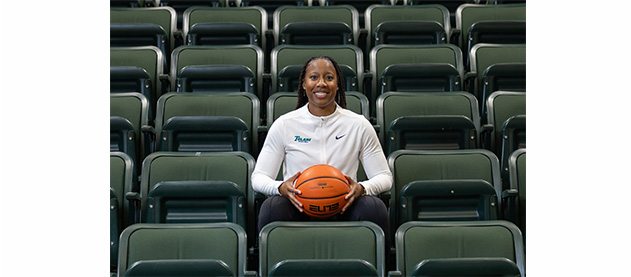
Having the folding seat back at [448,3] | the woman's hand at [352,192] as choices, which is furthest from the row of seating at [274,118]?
the folding seat back at [448,3]

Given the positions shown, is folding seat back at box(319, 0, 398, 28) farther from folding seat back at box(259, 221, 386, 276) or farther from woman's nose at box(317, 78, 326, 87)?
folding seat back at box(259, 221, 386, 276)

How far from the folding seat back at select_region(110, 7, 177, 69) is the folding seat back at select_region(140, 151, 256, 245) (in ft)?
2.41

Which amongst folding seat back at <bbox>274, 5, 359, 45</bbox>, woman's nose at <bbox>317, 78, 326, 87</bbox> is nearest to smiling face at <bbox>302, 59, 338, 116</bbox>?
woman's nose at <bbox>317, 78, 326, 87</bbox>

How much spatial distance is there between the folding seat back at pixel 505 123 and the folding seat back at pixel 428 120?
0.04 metres

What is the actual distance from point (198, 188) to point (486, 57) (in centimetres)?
100

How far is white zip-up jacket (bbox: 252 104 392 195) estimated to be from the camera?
151 cm

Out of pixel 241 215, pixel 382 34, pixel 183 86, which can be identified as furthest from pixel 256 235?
pixel 382 34

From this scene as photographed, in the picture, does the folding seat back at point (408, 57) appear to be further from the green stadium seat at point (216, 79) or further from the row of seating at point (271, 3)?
the row of seating at point (271, 3)

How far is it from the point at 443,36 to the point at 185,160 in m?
1.06

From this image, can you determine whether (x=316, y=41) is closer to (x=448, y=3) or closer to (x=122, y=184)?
(x=448, y=3)

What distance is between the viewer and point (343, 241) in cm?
130

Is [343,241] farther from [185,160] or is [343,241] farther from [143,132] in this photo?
[143,132]

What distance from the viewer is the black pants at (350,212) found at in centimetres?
139

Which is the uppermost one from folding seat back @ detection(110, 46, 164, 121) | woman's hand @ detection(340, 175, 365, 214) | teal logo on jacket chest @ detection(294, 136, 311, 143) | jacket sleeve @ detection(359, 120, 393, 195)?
folding seat back @ detection(110, 46, 164, 121)
